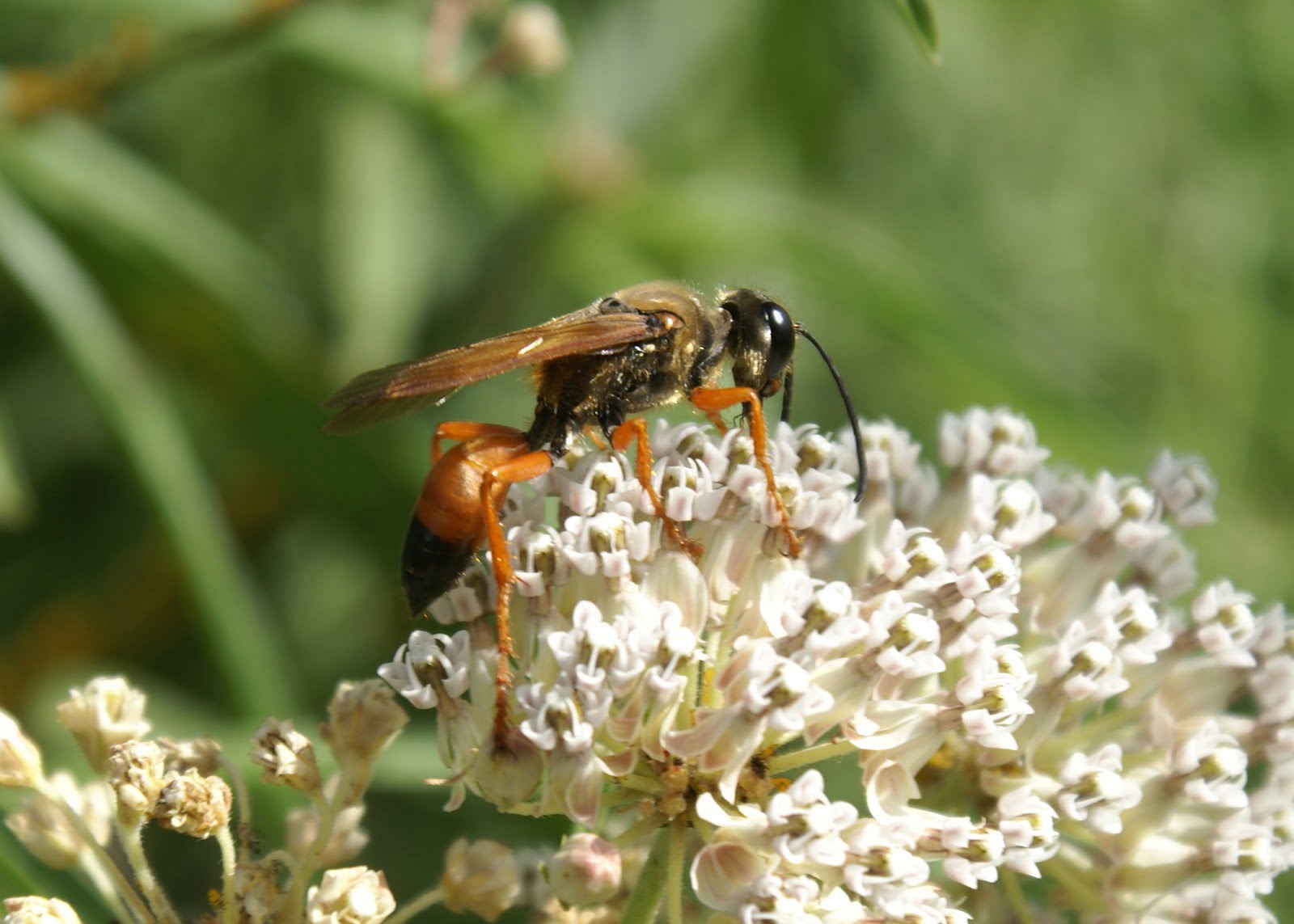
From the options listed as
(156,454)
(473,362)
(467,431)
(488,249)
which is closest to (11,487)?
(156,454)

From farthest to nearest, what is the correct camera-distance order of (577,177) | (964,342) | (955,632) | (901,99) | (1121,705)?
1. (901,99)
2. (577,177)
3. (964,342)
4. (1121,705)
5. (955,632)

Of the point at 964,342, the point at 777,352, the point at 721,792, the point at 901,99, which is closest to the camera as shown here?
the point at 721,792

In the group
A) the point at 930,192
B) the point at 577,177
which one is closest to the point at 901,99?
the point at 930,192

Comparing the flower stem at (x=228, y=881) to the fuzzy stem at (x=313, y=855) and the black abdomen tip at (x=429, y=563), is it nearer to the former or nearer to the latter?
the fuzzy stem at (x=313, y=855)

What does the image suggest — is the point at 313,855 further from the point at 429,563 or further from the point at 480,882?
the point at 429,563

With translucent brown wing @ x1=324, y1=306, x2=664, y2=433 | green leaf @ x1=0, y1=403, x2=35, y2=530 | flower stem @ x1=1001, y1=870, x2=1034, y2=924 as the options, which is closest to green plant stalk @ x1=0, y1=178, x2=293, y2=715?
green leaf @ x1=0, y1=403, x2=35, y2=530

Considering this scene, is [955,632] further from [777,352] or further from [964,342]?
[964,342]

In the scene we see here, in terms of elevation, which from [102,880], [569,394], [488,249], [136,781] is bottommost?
[102,880]

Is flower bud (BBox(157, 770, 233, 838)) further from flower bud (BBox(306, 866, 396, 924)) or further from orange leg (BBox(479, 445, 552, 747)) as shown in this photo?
orange leg (BBox(479, 445, 552, 747))
